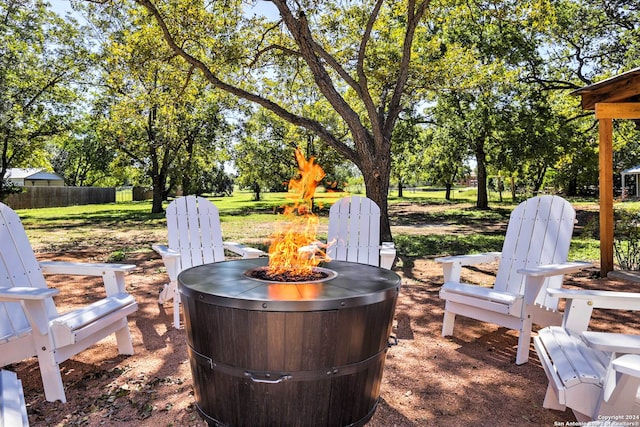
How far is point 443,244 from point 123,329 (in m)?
6.27

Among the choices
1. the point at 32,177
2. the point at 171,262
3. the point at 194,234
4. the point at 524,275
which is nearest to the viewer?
the point at 524,275

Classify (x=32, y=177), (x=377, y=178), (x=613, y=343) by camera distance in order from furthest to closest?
(x=32, y=177) → (x=377, y=178) → (x=613, y=343)

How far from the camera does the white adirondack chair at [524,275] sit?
8.64 ft

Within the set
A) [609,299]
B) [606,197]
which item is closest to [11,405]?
[609,299]

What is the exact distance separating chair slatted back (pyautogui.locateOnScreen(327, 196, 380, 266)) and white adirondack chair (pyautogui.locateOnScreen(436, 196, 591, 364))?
2.98ft

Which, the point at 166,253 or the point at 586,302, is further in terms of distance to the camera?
the point at 166,253

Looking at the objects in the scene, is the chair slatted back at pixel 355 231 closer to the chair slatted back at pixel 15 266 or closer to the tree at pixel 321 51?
the tree at pixel 321 51

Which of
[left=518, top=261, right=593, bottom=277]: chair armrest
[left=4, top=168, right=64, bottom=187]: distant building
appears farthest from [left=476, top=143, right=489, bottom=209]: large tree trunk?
[left=4, top=168, right=64, bottom=187]: distant building

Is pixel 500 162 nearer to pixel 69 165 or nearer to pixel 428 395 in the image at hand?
pixel 428 395

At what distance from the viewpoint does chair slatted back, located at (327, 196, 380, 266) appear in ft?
13.0

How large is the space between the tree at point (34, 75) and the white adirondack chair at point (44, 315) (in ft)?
40.5

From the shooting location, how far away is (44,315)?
2117 mm

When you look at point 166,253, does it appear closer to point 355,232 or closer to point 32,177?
point 355,232

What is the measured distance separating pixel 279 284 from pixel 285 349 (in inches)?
13.8
